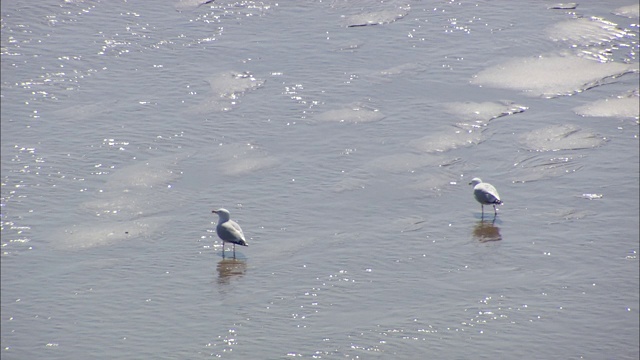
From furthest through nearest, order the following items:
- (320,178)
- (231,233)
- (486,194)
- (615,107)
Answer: (615,107)
(320,178)
(486,194)
(231,233)

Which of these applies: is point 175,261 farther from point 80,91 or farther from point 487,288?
point 80,91

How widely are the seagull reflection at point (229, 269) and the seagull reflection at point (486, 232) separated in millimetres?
2172

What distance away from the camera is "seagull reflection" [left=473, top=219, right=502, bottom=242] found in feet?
30.5

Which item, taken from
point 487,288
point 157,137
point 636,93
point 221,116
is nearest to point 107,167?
point 157,137

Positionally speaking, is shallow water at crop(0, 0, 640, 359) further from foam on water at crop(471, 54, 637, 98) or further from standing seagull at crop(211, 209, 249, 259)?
standing seagull at crop(211, 209, 249, 259)

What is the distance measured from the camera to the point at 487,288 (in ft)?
27.6

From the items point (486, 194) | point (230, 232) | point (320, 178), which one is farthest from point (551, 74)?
point (230, 232)

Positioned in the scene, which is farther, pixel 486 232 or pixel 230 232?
pixel 486 232

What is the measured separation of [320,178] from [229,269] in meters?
1.85

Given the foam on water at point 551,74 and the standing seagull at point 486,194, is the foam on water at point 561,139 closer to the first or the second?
the foam on water at point 551,74

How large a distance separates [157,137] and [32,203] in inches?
70.3

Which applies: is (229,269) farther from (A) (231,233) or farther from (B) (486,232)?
(B) (486,232)

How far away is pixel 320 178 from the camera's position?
10.4 m

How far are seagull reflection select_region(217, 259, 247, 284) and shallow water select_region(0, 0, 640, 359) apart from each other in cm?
3
